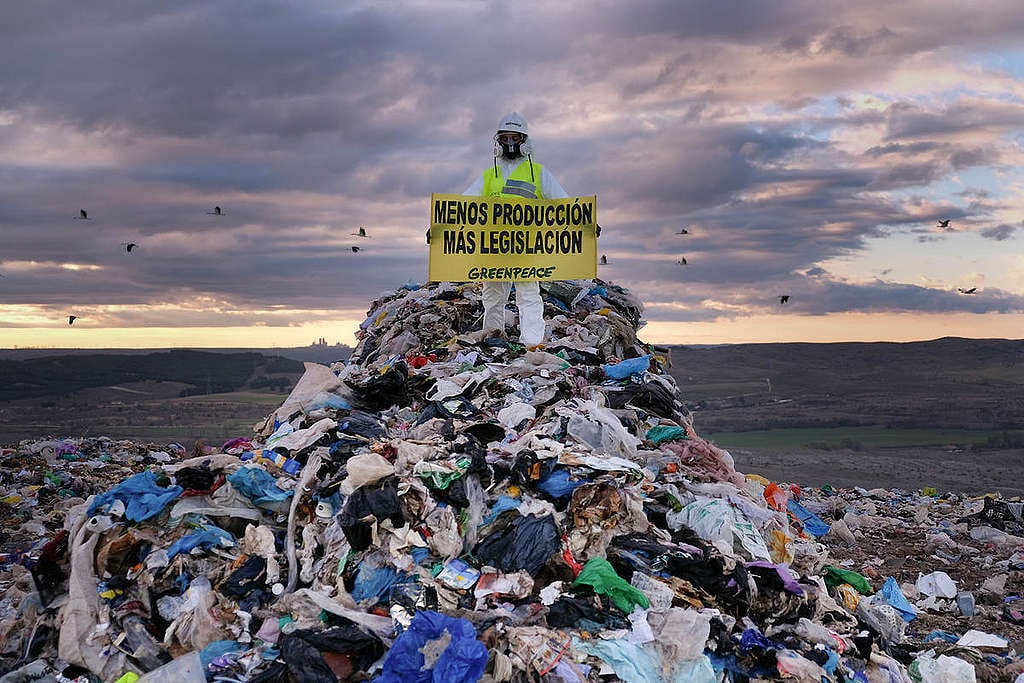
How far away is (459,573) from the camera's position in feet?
15.0

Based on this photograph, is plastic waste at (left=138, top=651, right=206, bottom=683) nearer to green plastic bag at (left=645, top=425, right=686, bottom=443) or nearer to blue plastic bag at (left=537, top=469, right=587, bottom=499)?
blue plastic bag at (left=537, top=469, right=587, bottom=499)

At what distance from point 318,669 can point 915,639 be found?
474 cm

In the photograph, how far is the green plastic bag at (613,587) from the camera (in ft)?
14.7

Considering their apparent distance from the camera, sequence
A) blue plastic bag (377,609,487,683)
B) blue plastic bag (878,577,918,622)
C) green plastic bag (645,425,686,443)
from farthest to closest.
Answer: green plastic bag (645,425,686,443) < blue plastic bag (878,577,918,622) < blue plastic bag (377,609,487,683)

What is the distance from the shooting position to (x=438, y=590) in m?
4.43

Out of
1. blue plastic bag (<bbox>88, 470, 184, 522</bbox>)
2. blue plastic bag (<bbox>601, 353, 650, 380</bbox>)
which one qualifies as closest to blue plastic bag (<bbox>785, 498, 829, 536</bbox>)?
blue plastic bag (<bbox>601, 353, 650, 380</bbox>)

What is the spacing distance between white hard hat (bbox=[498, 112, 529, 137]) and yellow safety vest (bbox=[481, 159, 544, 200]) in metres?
0.40

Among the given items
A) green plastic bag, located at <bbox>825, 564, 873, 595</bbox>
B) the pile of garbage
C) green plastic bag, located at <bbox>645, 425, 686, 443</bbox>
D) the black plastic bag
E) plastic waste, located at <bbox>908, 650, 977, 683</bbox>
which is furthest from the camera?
green plastic bag, located at <bbox>645, 425, 686, 443</bbox>

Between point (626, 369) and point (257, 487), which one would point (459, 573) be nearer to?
point (257, 487)

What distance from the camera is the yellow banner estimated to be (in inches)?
352

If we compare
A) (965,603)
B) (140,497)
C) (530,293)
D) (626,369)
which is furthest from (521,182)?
(965,603)

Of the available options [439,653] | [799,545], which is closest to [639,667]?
[439,653]

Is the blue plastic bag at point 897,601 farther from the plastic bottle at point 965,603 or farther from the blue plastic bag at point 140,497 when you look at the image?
the blue plastic bag at point 140,497

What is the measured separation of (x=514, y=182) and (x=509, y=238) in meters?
0.61
